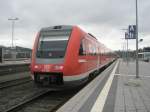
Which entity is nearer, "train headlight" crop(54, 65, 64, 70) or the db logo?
"train headlight" crop(54, 65, 64, 70)

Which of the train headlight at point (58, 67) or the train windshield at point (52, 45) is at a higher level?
the train windshield at point (52, 45)

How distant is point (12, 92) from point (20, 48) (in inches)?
2995

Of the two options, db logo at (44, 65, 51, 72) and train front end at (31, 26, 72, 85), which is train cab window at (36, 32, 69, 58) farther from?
db logo at (44, 65, 51, 72)

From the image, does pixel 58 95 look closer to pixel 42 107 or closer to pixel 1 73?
pixel 42 107

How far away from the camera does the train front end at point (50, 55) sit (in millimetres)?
11359

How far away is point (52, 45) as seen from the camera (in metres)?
12.2

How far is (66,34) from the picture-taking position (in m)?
12.3

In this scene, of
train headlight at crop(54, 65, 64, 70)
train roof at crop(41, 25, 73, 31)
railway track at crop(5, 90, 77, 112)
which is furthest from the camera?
train roof at crop(41, 25, 73, 31)

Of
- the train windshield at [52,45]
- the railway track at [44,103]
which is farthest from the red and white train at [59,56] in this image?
the railway track at [44,103]

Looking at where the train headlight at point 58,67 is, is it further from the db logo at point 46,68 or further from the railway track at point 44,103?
the railway track at point 44,103

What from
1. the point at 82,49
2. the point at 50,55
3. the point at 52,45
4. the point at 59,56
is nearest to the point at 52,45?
the point at 52,45

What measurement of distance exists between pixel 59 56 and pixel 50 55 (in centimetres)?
44

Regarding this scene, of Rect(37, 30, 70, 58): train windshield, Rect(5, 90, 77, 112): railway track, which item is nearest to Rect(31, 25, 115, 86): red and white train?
Rect(37, 30, 70, 58): train windshield

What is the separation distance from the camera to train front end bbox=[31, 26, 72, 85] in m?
11.4
